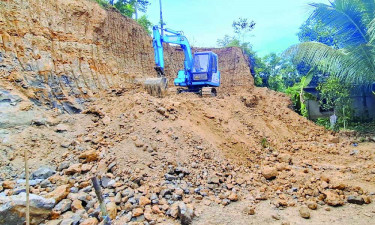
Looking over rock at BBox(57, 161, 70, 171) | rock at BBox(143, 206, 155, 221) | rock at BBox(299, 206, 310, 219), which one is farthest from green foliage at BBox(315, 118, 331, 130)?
rock at BBox(57, 161, 70, 171)

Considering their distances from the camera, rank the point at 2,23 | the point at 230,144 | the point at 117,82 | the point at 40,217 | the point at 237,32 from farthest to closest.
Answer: the point at 237,32, the point at 117,82, the point at 2,23, the point at 230,144, the point at 40,217

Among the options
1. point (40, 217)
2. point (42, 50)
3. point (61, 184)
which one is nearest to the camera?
point (40, 217)

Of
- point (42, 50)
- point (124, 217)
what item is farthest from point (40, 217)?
point (42, 50)

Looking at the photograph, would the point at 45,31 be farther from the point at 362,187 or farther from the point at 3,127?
the point at 362,187

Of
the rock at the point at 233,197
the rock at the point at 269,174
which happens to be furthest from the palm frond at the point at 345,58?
the rock at the point at 233,197

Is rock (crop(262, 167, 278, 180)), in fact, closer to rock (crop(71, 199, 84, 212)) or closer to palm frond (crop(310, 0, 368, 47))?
rock (crop(71, 199, 84, 212))

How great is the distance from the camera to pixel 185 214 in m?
3.41

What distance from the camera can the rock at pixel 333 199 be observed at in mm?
3731

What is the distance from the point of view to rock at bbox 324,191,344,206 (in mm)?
3731

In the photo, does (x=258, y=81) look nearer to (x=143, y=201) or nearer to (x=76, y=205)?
(x=143, y=201)

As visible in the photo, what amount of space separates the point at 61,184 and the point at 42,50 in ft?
15.7

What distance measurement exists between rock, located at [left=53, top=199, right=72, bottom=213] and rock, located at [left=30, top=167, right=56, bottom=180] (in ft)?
3.13

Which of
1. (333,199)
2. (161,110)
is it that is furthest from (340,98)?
(161,110)

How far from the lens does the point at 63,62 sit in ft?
24.6
